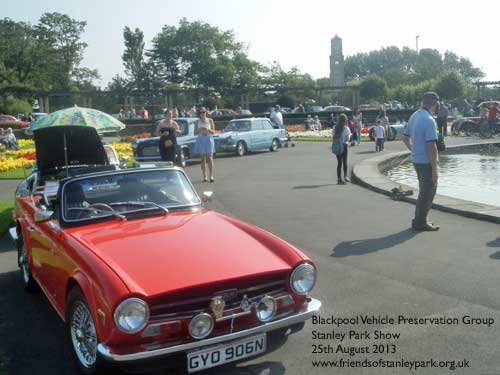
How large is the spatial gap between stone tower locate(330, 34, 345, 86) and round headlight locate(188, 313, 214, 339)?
10036 centimetres

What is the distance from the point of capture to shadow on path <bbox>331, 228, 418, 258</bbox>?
764 centimetres

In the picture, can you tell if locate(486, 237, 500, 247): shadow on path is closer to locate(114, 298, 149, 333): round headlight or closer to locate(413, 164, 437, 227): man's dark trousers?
locate(413, 164, 437, 227): man's dark trousers

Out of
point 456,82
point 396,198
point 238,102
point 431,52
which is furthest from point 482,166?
point 431,52

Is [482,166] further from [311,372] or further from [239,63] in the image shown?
[239,63]

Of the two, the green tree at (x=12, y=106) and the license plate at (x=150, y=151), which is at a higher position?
the green tree at (x=12, y=106)

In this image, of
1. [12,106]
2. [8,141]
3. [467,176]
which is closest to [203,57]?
[12,106]

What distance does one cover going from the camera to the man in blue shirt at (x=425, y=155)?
848 cm

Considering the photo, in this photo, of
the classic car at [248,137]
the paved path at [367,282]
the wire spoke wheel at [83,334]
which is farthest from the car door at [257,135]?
the wire spoke wheel at [83,334]

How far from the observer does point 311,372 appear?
4254mm

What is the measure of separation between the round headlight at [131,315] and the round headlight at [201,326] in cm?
32

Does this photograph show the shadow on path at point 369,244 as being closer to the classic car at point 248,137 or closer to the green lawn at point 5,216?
the green lawn at point 5,216

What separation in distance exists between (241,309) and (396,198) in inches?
324

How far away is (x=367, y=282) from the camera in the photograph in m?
6.30

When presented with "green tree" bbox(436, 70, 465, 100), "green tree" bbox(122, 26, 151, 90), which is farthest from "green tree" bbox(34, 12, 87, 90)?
"green tree" bbox(436, 70, 465, 100)
